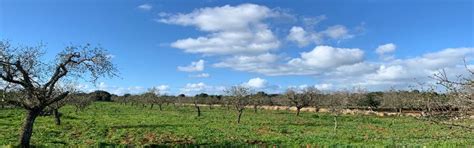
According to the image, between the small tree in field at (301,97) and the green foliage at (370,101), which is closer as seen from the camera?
the small tree in field at (301,97)

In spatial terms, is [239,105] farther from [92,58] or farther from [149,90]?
[149,90]

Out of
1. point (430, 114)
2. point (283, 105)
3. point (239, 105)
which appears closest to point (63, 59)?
point (430, 114)

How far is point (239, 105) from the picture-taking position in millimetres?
55250

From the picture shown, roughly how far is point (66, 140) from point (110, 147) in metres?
7.34

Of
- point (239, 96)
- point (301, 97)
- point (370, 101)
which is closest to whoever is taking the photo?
point (239, 96)

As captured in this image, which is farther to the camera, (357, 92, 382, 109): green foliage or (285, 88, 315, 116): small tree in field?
(357, 92, 382, 109): green foliage

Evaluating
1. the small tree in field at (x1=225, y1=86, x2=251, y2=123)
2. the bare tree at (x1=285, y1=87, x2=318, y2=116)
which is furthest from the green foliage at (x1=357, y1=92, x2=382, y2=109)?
the small tree in field at (x1=225, y1=86, x2=251, y2=123)

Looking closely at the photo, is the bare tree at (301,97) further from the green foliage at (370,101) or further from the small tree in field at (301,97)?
the green foliage at (370,101)

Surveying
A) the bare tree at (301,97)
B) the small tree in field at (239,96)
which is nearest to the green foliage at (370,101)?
the bare tree at (301,97)

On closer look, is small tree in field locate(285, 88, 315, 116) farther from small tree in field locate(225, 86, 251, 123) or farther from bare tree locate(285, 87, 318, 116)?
small tree in field locate(225, 86, 251, 123)

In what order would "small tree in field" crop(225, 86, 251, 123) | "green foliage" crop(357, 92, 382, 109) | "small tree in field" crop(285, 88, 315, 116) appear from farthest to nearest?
"green foliage" crop(357, 92, 382, 109)
"small tree in field" crop(285, 88, 315, 116)
"small tree in field" crop(225, 86, 251, 123)

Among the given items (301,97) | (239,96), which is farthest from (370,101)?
(239,96)

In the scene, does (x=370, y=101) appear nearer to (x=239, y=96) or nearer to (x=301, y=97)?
(x=301, y=97)

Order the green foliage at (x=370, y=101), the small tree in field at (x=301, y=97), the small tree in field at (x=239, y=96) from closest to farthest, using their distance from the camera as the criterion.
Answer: the small tree in field at (x=239, y=96) → the small tree in field at (x=301, y=97) → the green foliage at (x=370, y=101)
